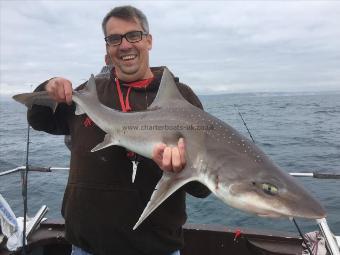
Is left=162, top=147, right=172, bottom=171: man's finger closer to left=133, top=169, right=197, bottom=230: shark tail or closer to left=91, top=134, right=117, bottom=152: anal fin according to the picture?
left=133, top=169, right=197, bottom=230: shark tail

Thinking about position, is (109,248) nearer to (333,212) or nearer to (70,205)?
(70,205)

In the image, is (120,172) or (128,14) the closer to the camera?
(120,172)

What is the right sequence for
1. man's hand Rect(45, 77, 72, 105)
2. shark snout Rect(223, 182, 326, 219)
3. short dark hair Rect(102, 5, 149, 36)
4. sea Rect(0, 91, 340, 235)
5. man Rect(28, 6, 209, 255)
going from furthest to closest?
sea Rect(0, 91, 340, 235) < short dark hair Rect(102, 5, 149, 36) < man's hand Rect(45, 77, 72, 105) < man Rect(28, 6, 209, 255) < shark snout Rect(223, 182, 326, 219)

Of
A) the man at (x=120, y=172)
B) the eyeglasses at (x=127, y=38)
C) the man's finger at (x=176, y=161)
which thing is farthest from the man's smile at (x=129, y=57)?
the man's finger at (x=176, y=161)

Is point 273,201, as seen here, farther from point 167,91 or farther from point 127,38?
point 127,38

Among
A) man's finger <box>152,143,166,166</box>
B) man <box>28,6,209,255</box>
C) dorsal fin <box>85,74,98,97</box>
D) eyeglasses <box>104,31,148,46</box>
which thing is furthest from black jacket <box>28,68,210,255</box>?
eyeglasses <box>104,31,148,46</box>

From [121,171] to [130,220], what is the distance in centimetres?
40

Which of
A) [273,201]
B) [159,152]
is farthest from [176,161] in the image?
[273,201]

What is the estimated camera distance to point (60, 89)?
142 inches

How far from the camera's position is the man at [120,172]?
10.5ft

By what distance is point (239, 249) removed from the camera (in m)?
5.11

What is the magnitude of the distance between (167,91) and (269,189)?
1311 millimetres

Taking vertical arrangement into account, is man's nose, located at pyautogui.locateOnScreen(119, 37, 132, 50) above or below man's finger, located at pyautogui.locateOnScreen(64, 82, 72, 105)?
above

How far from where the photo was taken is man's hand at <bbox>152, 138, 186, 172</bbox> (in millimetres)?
2832
